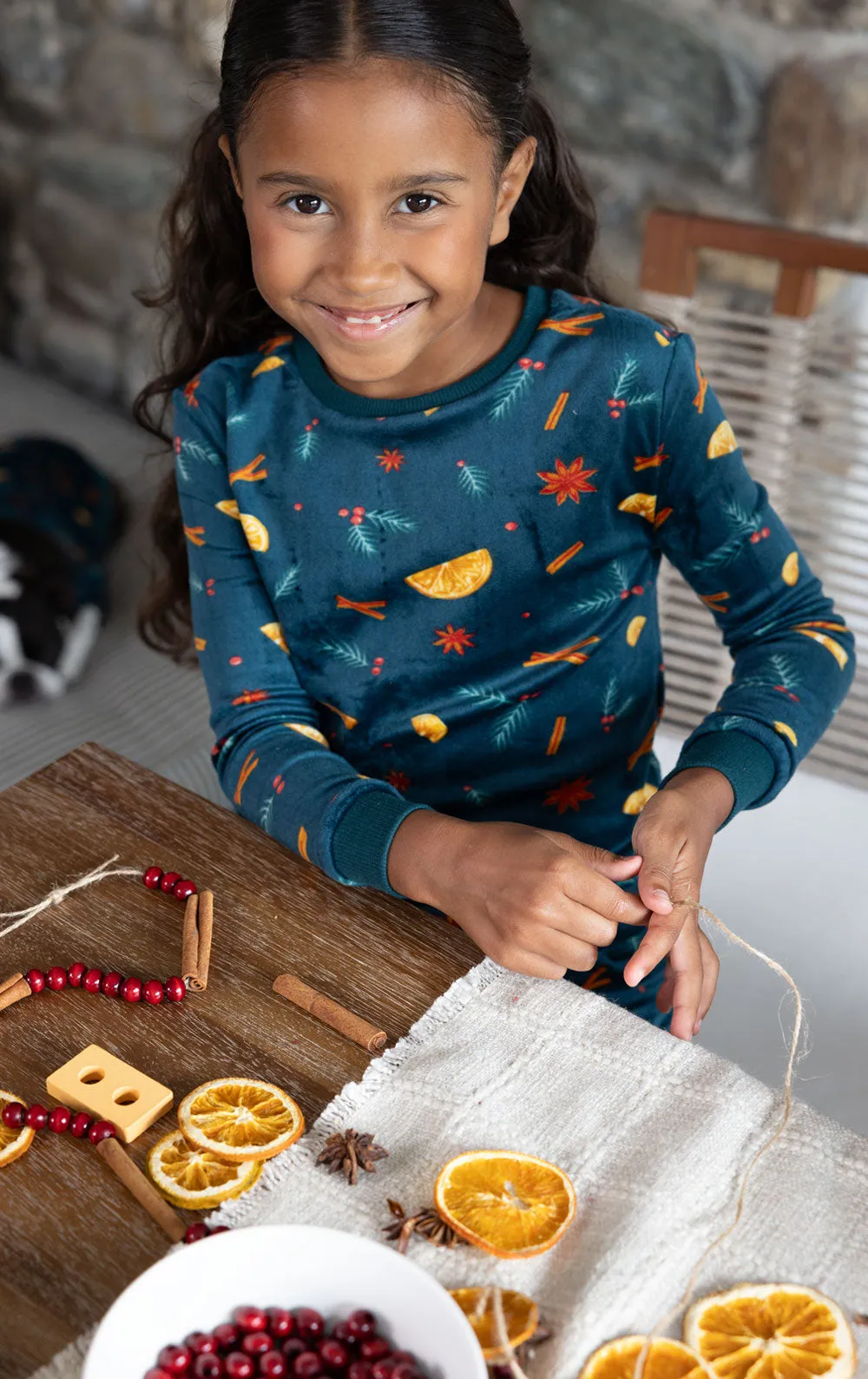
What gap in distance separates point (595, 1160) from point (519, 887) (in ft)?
0.67

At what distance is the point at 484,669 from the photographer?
→ 1.16 metres

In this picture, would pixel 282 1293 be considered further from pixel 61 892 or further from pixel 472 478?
pixel 472 478

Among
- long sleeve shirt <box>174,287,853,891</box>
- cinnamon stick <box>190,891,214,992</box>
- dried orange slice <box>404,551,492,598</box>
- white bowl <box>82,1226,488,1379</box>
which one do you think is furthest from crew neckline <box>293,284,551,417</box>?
white bowl <box>82,1226,488,1379</box>

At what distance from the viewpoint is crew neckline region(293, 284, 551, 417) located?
1.09 m

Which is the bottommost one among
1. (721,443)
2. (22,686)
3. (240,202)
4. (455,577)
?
(22,686)

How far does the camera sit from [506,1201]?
0.69 m

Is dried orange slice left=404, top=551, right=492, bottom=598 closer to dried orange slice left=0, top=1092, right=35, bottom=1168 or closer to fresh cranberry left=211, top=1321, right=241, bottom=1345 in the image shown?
dried orange slice left=0, top=1092, right=35, bottom=1168

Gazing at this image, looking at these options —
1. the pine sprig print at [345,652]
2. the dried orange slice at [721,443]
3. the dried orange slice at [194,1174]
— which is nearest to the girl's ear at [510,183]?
the dried orange slice at [721,443]

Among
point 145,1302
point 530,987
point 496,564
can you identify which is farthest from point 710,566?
point 145,1302

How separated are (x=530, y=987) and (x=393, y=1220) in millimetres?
191

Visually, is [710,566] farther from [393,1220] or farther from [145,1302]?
[145,1302]

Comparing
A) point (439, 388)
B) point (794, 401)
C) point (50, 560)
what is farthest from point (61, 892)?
point (50, 560)

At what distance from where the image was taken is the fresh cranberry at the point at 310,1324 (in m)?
0.62

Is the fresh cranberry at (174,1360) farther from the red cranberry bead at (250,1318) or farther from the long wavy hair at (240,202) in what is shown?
the long wavy hair at (240,202)
